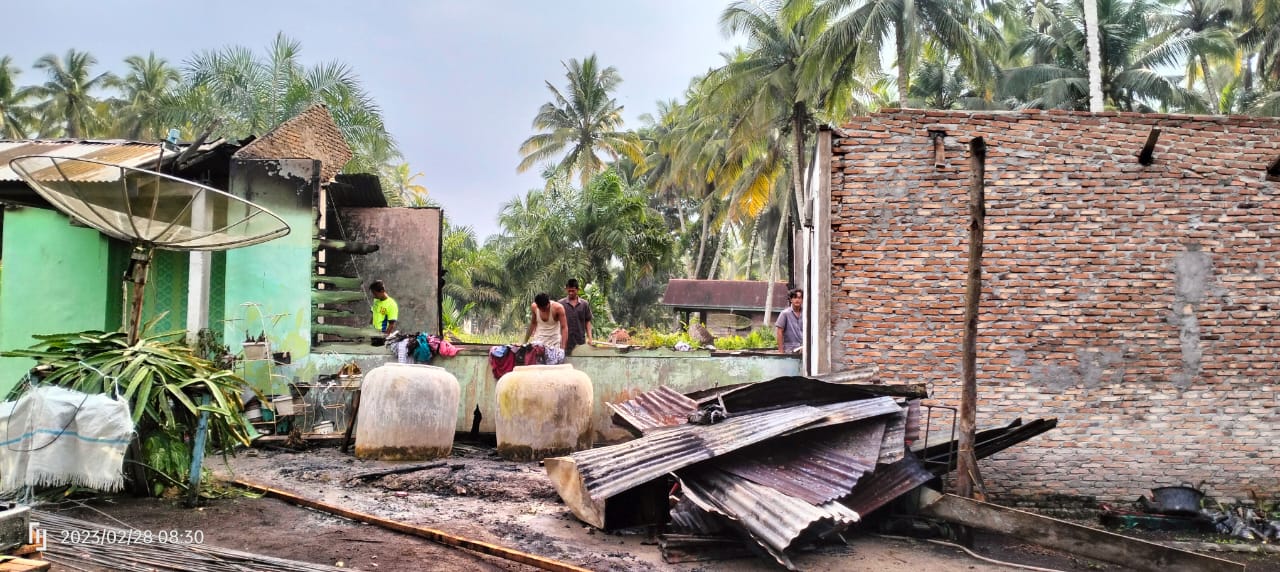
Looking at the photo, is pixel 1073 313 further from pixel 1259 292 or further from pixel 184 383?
pixel 184 383

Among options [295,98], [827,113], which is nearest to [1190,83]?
[827,113]

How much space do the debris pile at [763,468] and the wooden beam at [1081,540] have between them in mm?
567

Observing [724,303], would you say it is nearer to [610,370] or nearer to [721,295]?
[721,295]

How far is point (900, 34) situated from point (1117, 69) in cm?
1052

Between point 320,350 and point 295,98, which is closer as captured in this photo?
point 320,350

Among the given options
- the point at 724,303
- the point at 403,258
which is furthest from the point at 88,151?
the point at 724,303

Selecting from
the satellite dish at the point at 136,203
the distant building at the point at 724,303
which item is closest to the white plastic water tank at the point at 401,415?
the satellite dish at the point at 136,203

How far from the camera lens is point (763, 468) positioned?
6.51 metres

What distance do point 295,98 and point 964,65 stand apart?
19734 millimetres

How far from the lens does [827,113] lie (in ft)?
86.5

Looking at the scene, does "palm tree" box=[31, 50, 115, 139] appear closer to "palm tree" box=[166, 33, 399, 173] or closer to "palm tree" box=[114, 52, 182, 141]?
"palm tree" box=[114, 52, 182, 141]

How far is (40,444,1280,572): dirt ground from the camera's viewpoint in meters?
5.51

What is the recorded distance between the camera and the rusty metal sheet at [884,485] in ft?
21.9
